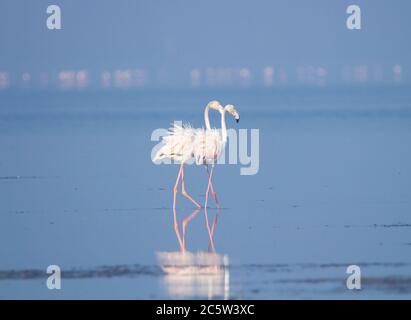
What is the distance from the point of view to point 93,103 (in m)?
43.6

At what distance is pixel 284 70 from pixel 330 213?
249 ft

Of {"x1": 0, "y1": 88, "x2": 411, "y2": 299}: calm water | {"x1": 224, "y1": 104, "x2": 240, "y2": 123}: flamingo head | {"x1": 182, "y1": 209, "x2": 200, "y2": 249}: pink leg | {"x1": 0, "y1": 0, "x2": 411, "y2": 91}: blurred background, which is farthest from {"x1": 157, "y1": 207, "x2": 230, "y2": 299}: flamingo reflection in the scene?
{"x1": 0, "y1": 0, "x2": 411, "y2": 91}: blurred background

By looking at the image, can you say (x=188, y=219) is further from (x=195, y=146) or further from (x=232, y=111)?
(x=232, y=111)

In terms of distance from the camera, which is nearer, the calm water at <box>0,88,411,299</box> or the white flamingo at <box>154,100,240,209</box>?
the calm water at <box>0,88,411,299</box>

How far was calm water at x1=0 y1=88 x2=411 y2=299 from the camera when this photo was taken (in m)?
11.5

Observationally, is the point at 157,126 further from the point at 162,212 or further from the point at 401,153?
the point at 162,212

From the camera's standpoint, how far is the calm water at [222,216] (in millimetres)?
11461

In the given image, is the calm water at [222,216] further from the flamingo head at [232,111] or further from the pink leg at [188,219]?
the flamingo head at [232,111]

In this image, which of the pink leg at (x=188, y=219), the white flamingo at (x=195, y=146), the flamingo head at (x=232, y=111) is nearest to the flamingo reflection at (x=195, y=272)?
the pink leg at (x=188, y=219)

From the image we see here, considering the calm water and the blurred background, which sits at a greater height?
the blurred background

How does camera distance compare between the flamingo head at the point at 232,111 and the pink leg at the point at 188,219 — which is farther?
the flamingo head at the point at 232,111

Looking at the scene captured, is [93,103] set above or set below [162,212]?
above

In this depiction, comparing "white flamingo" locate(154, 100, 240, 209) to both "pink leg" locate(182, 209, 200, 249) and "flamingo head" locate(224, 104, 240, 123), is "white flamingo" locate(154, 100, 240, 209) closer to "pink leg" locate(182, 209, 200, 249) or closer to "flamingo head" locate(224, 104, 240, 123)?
"pink leg" locate(182, 209, 200, 249)
